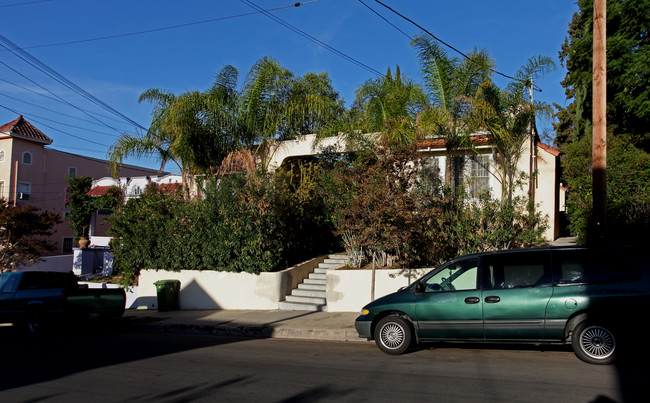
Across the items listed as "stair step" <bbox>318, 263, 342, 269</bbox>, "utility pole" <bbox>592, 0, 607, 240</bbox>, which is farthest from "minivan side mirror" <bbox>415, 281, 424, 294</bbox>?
"stair step" <bbox>318, 263, 342, 269</bbox>

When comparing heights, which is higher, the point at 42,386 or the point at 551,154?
the point at 551,154

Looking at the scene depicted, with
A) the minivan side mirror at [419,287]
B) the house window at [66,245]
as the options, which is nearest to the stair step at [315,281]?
the minivan side mirror at [419,287]

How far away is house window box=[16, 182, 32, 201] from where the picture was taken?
1332 inches

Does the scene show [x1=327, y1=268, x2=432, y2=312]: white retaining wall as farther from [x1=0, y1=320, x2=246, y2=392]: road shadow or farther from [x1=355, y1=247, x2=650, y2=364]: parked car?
[x1=355, y1=247, x2=650, y2=364]: parked car

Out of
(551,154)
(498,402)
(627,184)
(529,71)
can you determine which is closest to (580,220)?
(627,184)

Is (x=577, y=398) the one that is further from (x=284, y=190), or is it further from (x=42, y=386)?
(x=284, y=190)

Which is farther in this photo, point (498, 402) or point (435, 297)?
point (435, 297)

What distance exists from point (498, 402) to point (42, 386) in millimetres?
5902

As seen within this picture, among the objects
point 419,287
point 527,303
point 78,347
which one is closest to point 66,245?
point 78,347

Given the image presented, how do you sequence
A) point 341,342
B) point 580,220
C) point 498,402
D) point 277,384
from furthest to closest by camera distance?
1. point 580,220
2. point 341,342
3. point 277,384
4. point 498,402

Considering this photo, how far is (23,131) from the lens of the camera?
3416 centimetres

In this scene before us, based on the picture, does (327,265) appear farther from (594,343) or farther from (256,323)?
(594,343)

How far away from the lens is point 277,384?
267 inches

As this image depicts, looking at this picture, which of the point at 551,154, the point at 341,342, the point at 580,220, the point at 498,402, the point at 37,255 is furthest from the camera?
the point at 37,255
